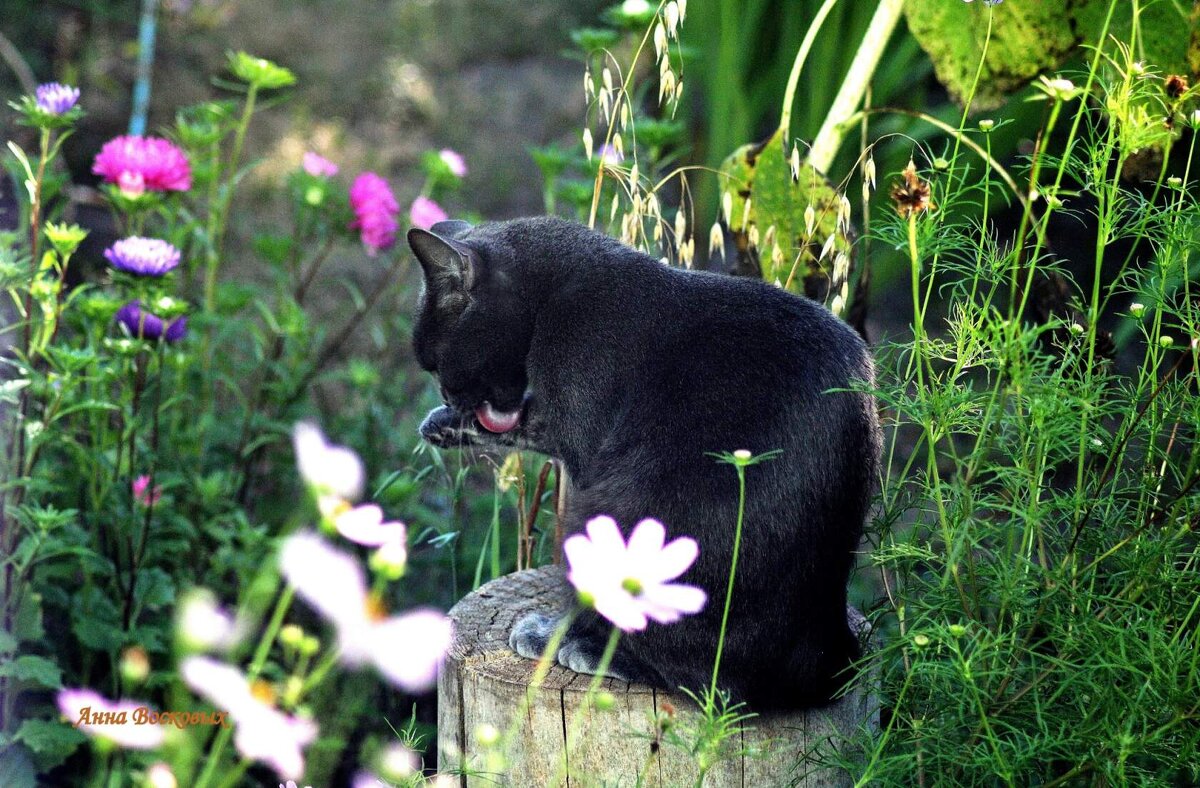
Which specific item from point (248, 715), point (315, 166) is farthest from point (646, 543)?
point (315, 166)

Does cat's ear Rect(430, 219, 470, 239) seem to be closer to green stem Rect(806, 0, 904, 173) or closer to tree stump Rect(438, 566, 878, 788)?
green stem Rect(806, 0, 904, 173)

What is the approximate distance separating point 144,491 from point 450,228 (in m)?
0.82

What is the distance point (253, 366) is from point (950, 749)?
1.89 meters

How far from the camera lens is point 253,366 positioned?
9.33 feet

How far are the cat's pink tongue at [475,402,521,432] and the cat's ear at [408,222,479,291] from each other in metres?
0.20

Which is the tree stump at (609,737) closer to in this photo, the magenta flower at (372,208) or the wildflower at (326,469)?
the wildflower at (326,469)

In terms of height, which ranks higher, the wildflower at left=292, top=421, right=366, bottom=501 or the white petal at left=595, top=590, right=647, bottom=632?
the wildflower at left=292, top=421, right=366, bottom=501

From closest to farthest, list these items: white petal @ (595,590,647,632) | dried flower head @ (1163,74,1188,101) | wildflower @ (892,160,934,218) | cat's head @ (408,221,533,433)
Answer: white petal @ (595,590,647,632) → wildflower @ (892,160,934,218) → dried flower head @ (1163,74,1188,101) → cat's head @ (408,221,533,433)

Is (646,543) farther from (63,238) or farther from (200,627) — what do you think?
(63,238)

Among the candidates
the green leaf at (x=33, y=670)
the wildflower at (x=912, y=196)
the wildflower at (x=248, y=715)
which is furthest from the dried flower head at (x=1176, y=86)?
the green leaf at (x=33, y=670)

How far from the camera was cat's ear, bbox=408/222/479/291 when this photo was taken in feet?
5.97

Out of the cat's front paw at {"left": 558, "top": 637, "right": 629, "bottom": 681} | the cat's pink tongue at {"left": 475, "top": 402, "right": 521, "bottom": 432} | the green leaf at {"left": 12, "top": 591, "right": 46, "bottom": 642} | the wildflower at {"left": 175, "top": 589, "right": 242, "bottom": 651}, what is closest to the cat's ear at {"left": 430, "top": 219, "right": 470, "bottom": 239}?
the cat's pink tongue at {"left": 475, "top": 402, "right": 521, "bottom": 432}

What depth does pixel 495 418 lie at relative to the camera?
1.95m

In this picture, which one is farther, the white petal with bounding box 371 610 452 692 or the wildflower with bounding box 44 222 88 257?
the wildflower with bounding box 44 222 88 257
